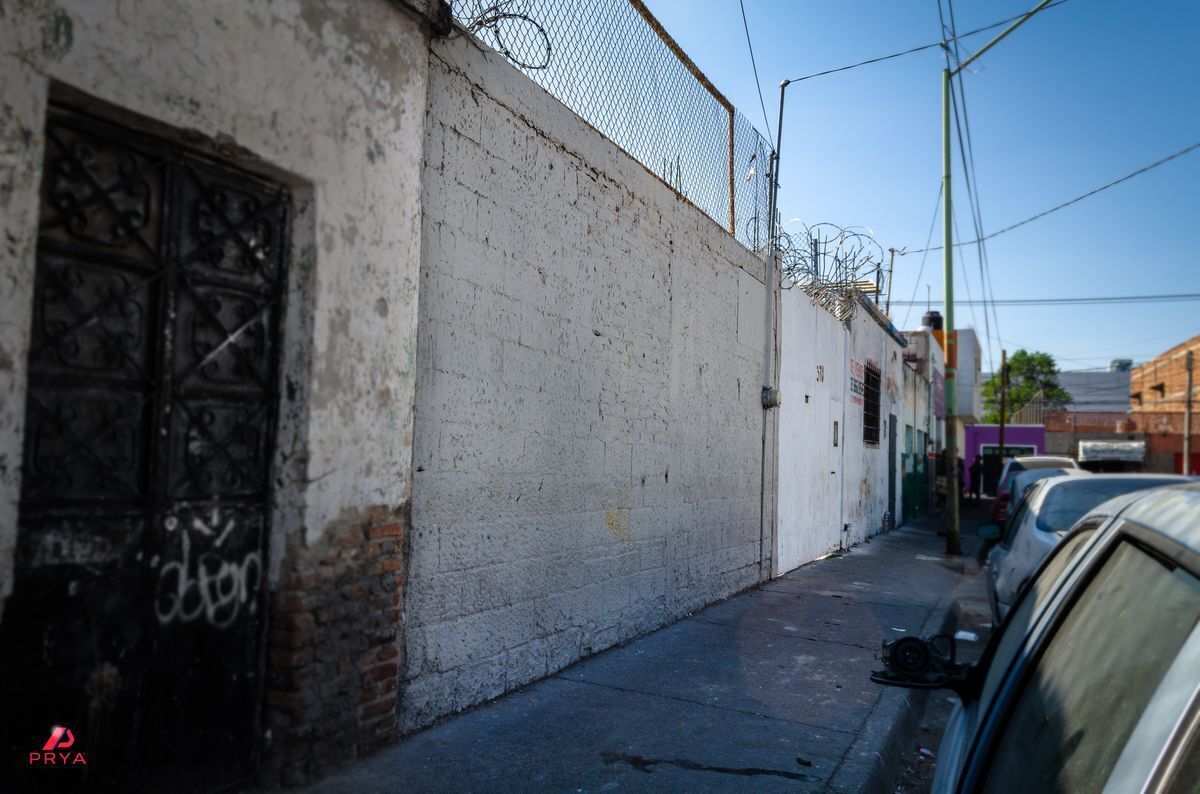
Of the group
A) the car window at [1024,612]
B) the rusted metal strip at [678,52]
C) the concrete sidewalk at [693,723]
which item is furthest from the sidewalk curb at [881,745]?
the rusted metal strip at [678,52]

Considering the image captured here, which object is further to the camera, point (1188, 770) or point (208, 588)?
point (208, 588)

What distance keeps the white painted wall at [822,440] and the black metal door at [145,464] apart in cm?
744

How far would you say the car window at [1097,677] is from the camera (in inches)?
51.4

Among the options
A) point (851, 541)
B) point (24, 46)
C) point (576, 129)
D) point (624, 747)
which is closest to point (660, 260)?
point (576, 129)

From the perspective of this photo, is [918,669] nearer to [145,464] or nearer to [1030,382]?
[145,464]

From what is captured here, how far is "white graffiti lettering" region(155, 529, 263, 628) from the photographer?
3.04 m

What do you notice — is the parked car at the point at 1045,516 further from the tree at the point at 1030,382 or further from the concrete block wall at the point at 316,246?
the tree at the point at 1030,382

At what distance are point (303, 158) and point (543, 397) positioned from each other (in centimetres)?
220

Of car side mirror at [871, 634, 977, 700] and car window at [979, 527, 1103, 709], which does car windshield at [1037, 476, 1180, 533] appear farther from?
car side mirror at [871, 634, 977, 700]

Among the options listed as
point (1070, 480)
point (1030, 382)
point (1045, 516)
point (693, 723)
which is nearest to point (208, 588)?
point (693, 723)

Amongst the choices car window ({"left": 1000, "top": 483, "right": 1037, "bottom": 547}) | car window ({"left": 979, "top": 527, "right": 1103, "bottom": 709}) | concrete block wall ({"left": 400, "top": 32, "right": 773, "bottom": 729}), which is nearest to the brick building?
car window ({"left": 1000, "top": 483, "right": 1037, "bottom": 547})

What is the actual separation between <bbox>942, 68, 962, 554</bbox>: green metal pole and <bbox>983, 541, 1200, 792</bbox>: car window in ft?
41.2

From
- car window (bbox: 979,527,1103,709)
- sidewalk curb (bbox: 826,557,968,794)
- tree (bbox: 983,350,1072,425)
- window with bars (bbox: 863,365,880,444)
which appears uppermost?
tree (bbox: 983,350,1072,425)

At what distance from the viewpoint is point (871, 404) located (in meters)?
16.0
